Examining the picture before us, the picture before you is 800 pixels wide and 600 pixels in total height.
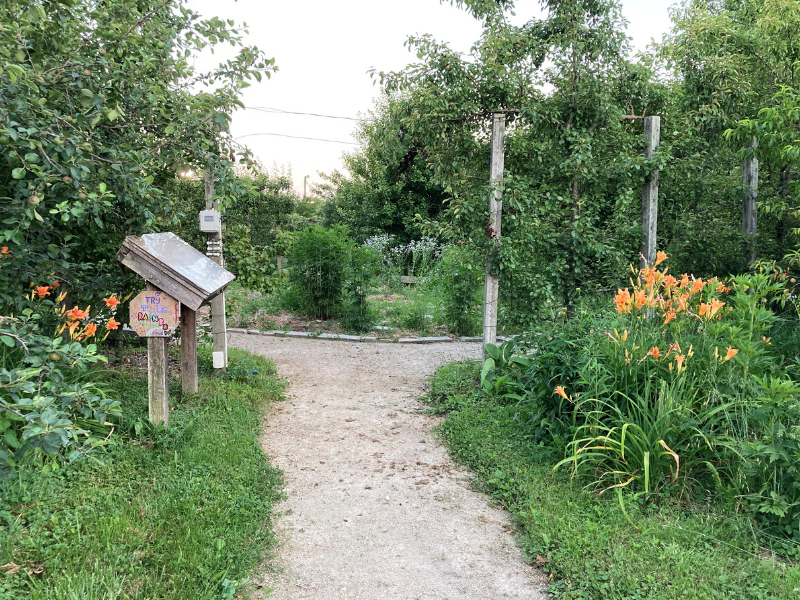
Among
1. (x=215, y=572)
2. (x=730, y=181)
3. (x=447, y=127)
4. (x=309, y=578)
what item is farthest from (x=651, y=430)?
(x=730, y=181)

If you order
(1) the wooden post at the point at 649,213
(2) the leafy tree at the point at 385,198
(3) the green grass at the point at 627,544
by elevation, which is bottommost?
(3) the green grass at the point at 627,544

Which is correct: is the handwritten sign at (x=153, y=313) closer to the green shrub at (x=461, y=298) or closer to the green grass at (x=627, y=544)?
the green grass at (x=627, y=544)

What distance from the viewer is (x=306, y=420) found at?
16.1ft

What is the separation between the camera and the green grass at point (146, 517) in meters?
2.28

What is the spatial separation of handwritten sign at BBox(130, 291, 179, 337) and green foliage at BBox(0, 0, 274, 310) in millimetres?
543

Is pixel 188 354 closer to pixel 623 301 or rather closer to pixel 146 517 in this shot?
pixel 146 517

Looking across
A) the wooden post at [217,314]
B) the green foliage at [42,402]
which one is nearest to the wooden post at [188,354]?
the wooden post at [217,314]

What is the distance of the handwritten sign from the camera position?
12.4 ft

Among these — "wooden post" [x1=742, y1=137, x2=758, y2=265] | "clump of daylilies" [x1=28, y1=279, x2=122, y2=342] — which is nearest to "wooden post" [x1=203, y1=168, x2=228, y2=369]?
"clump of daylilies" [x1=28, y1=279, x2=122, y2=342]

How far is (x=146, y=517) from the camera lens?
2756 millimetres

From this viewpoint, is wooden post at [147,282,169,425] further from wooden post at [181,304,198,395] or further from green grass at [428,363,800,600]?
green grass at [428,363,800,600]

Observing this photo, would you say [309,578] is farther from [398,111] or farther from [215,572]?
[398,111]

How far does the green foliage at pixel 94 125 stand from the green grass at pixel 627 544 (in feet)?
10.1

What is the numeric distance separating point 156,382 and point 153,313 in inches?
19.6
